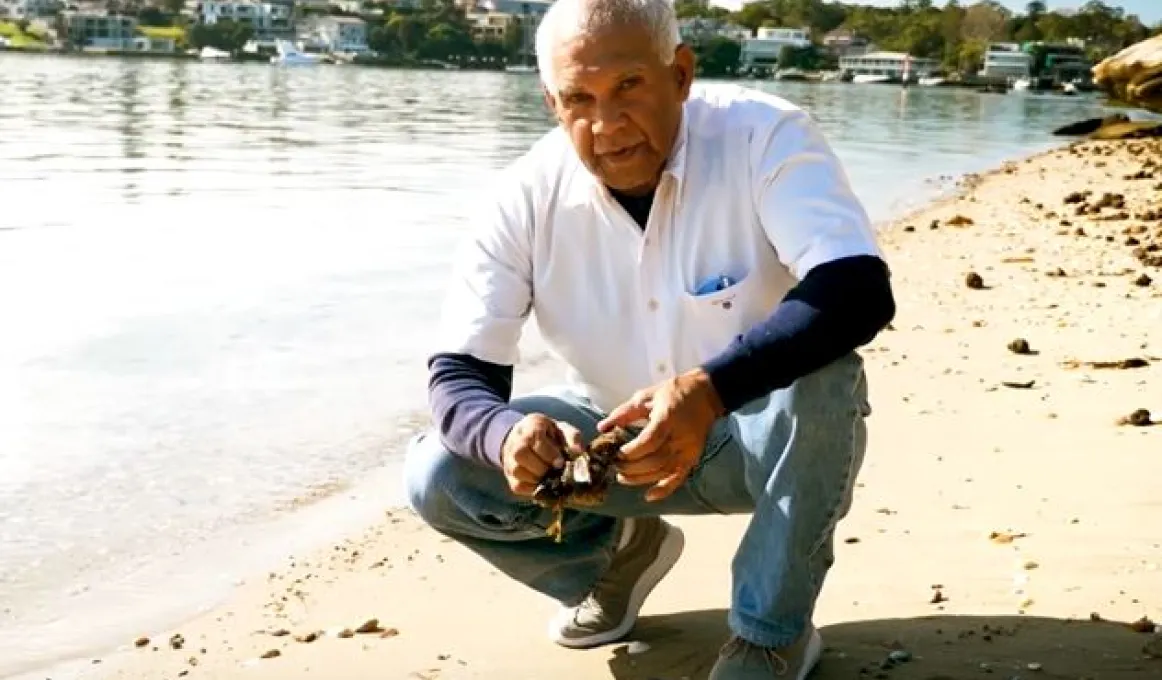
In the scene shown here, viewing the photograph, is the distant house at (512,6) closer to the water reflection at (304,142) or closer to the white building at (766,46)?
the white building at (766,46)

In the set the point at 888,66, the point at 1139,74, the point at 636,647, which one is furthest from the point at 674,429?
the point at 888,66

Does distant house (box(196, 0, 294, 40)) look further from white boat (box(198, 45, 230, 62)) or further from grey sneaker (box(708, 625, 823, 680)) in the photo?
grey sneaker (box(708, 625, 823, 680))

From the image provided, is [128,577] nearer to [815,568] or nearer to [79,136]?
[815,568]

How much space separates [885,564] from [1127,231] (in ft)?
24.6

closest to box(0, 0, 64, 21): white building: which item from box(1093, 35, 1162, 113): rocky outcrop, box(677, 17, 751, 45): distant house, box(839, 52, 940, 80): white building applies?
box(677, 17, 751, 45): distant house

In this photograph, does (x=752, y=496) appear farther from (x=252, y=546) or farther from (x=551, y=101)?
(x=252, y=546)

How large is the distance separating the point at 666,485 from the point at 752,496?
23cm

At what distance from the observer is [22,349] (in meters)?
6.83

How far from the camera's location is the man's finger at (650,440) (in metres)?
2.40

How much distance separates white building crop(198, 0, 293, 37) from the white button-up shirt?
442 feet

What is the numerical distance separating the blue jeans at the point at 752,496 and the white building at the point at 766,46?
424ft

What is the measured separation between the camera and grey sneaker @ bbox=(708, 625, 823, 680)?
261cm

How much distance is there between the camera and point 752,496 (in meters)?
2.67

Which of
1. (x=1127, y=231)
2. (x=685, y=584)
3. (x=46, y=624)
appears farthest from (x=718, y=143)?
(x=1127, y=231)
